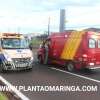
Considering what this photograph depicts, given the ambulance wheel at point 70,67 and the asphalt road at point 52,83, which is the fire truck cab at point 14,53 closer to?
the asphalt road at point 52,83

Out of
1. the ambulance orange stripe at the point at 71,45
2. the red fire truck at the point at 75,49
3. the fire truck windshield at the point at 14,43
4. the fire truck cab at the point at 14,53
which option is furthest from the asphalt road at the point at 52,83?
the fire truck windshield at the point at 14,43

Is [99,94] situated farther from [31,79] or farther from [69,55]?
[69,55]

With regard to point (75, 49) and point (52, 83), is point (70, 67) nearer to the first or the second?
point (75, 49)

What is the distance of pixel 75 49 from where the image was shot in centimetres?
1905

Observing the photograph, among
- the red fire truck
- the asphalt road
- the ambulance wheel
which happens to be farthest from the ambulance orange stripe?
the asphalt road

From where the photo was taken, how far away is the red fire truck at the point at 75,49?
60.2ft

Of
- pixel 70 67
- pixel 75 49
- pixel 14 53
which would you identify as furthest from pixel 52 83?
pixel 70 67

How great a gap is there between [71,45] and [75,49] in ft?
2.08

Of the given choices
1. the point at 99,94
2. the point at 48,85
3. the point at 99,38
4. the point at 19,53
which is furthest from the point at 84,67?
the point at 99,94

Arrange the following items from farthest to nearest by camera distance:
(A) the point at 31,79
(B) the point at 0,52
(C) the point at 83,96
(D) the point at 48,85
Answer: (B) the point at 0,52 < (A) the point at 31,79 < (D) the point at 48,85 < (C) the point at 83,96

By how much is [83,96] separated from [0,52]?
24.6 ft

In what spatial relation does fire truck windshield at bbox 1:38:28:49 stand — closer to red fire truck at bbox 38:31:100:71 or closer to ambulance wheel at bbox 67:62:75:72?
red fire truck at bbox 38:31:100:71

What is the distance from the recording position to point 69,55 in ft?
64.4

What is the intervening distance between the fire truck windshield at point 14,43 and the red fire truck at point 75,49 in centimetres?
251
